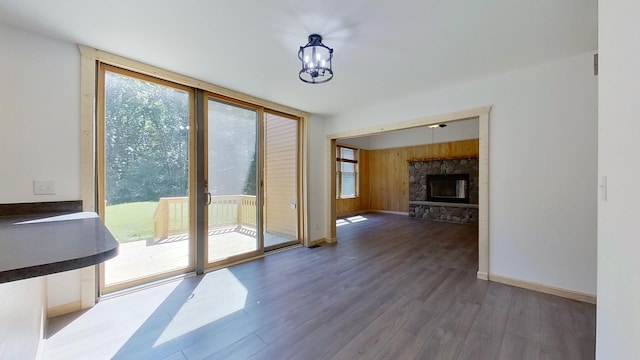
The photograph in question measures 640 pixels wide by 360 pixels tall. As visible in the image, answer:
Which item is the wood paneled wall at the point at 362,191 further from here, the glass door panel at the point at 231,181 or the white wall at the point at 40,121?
the white wall at the point at 40,121

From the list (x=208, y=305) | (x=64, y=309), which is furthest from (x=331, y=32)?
(x=64, y=309)

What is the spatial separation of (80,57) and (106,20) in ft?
2.29

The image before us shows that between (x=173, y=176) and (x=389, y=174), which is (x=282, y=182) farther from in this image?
(x=389, y=174)

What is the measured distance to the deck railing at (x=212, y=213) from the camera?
2.92 metres

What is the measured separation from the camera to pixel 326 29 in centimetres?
201

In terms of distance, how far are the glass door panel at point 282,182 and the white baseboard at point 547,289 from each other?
304cm

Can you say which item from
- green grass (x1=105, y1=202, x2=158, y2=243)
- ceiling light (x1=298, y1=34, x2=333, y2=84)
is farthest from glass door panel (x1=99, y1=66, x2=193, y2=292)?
ceiling light (x1=298, y1=34, x2=333, y2=84)

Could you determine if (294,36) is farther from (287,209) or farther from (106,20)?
(287,209)

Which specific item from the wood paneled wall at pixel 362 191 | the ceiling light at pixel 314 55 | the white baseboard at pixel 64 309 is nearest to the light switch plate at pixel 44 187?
the white baseboard at pixel 64 309

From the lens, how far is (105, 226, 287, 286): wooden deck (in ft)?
8.87

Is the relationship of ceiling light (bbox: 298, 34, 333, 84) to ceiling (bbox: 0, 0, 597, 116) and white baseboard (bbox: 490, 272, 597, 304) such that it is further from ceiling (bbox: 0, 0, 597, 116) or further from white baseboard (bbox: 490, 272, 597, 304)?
white baseboard (bbox: 490, 272, 597, 304)
